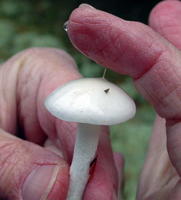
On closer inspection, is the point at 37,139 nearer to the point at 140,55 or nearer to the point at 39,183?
the point at 39,183

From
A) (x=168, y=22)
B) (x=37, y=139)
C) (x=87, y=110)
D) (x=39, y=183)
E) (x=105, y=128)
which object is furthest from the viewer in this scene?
(x=37, y=139)

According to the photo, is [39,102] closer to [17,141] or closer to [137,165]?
[17,141]

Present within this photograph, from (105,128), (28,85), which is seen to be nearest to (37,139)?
(28,85)

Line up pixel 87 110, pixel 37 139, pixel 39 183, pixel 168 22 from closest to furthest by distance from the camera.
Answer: pixel 87 110
pixel 39 183
pixel 168 22
pixel 37 139

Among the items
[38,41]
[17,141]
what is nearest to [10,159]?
[17,141]

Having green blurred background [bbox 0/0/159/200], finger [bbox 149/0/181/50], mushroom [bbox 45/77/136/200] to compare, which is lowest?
green blurred background [bbox 0/0/159/200]

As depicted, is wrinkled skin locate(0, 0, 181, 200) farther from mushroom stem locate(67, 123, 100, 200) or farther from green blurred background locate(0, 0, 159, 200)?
green blurred background locate(0, 0, 159, 200)

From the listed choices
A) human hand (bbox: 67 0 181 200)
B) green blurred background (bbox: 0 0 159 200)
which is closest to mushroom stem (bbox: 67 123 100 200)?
human hand (bbox: 67 0 181 200)
